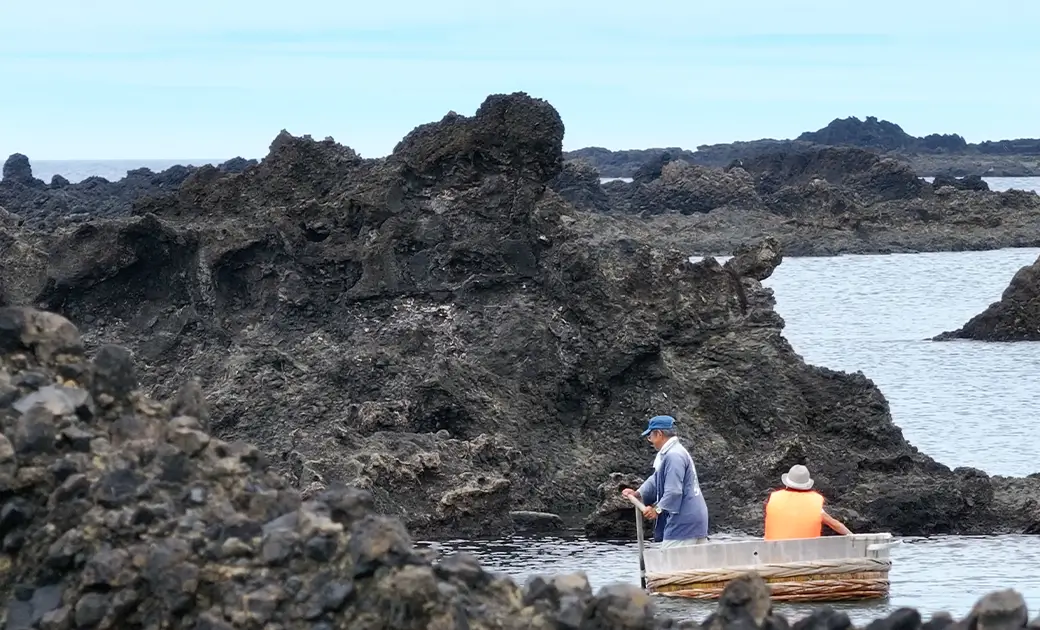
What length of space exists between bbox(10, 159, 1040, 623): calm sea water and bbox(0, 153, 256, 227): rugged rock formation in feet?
78.8

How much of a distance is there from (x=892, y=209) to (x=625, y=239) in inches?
2792

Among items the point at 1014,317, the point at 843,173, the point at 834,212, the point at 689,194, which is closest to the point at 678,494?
the point at 1014,317

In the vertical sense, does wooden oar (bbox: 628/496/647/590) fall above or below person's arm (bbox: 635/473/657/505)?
below

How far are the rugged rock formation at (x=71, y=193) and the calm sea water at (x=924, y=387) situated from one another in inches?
937

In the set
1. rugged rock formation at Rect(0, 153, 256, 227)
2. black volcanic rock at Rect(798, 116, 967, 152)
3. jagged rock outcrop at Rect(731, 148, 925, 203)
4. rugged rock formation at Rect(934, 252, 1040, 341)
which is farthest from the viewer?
black volcanic rock at Rect(798, 116, 967, 152)

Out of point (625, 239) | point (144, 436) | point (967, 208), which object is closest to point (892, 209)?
point (967, 208)

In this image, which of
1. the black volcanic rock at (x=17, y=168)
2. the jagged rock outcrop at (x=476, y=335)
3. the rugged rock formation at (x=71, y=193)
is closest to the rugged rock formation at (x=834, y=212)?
the rugged rock formation at (x=71, y=193)

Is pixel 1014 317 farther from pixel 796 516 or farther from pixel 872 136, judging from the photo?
pixel 872 136

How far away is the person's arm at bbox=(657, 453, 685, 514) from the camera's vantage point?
15359mm

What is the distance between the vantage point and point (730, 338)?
22.2 m

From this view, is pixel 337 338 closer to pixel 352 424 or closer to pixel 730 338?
pixel 352 424

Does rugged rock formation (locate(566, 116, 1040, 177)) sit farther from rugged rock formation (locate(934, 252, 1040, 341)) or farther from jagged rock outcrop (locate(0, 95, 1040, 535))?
jagged rock outcrop (locate(0, 95, 1040, 535))

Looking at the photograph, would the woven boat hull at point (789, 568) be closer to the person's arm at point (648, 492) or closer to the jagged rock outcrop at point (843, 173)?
the person's arm at point (648, 492)

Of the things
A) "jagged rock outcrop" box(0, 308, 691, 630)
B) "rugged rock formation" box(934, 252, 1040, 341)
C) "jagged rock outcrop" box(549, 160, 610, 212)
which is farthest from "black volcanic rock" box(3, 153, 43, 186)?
"jagged rock outcrop" box(0, 308, 691, 630)
